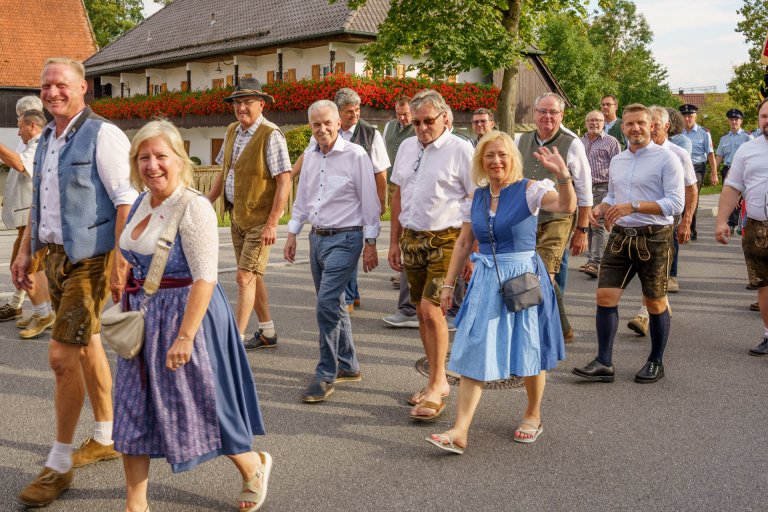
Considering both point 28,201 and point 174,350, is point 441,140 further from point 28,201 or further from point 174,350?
point 28,201

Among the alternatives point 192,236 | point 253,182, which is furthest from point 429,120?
point 192,236

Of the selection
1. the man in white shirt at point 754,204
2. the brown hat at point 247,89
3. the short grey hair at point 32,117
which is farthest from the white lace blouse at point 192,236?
the man in white shirt at point 754,204

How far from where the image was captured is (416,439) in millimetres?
→ 4863

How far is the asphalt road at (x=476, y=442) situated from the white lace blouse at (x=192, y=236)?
1.19m

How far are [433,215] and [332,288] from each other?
86cm

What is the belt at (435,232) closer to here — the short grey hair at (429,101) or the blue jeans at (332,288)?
the blue jeans at (332,288)

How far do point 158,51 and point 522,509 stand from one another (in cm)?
4445

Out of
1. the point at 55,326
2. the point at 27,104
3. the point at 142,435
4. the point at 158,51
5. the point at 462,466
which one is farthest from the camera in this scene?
A: the point at 158,51

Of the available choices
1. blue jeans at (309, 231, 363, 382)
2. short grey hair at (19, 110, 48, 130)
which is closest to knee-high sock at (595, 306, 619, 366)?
blue jeans at (309, 231, 363, 382)

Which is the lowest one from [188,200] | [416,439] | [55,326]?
[416,439]

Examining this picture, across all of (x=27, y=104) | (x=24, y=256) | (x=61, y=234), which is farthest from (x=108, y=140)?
(x=27, y=104)

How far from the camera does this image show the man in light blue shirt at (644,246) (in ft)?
20.0

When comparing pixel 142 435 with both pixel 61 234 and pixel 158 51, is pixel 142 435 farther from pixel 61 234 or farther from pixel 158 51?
pixel 158 51

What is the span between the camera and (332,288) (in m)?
5.68
